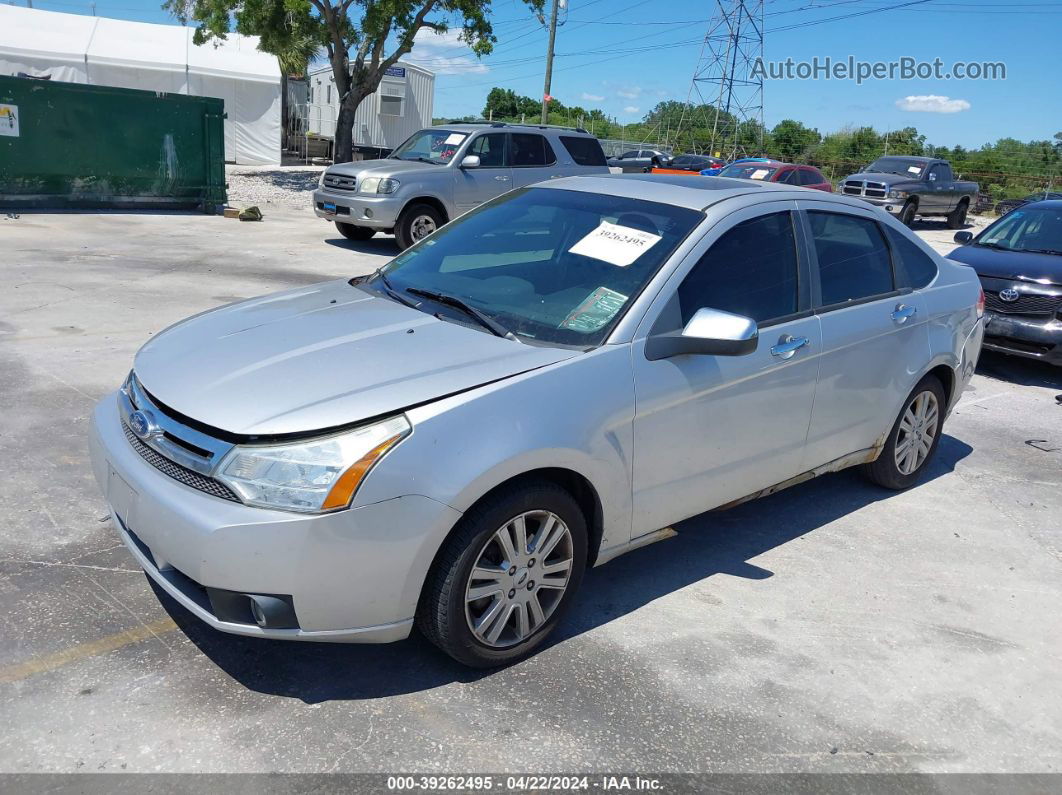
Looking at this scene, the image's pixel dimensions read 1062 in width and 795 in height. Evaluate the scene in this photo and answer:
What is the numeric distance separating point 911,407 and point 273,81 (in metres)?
26.8

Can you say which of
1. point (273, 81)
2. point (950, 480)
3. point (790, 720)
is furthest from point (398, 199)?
point (273, 81)

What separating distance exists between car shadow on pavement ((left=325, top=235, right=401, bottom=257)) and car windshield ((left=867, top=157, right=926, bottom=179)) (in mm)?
15576

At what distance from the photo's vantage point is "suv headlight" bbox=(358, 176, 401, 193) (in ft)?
42.1

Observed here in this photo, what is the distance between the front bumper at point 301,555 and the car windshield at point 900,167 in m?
24.4

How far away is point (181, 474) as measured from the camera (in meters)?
2.99

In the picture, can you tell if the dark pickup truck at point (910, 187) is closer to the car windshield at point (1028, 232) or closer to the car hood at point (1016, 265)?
the car windshield at point (1028, 232)

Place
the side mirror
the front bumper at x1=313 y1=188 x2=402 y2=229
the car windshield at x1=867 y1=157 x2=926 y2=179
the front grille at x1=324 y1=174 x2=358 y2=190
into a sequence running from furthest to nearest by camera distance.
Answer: the car windshield at x1=867 y1=157 x2=926 y2=179 < the front grille at x1=324 y1=174 x2=358 y2=190 < the front bumper at x1=313 y1=188 x2=402 y2=229 < the side mirror

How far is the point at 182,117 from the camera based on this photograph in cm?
1622

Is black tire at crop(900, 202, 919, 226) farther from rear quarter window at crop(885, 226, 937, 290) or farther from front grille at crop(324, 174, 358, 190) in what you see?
rear quarter window at crop(885, 226, 937, 290)

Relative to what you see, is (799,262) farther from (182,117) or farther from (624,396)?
(182,117)

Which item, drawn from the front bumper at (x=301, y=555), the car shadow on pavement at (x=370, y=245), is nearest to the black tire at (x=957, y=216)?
the car shadow on pavement at (x=370, y=245)

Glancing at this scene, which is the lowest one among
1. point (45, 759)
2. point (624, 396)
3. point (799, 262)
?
point (45, 759)

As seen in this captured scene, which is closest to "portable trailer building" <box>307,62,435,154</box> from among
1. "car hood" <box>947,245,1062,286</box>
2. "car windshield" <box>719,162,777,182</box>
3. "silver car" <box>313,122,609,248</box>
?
"car windshield" <box>719,162,777,182</box>

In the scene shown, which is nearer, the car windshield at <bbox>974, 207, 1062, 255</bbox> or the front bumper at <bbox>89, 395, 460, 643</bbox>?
the front bumper at <bbox>89, 395, 460, 643</bbox>
